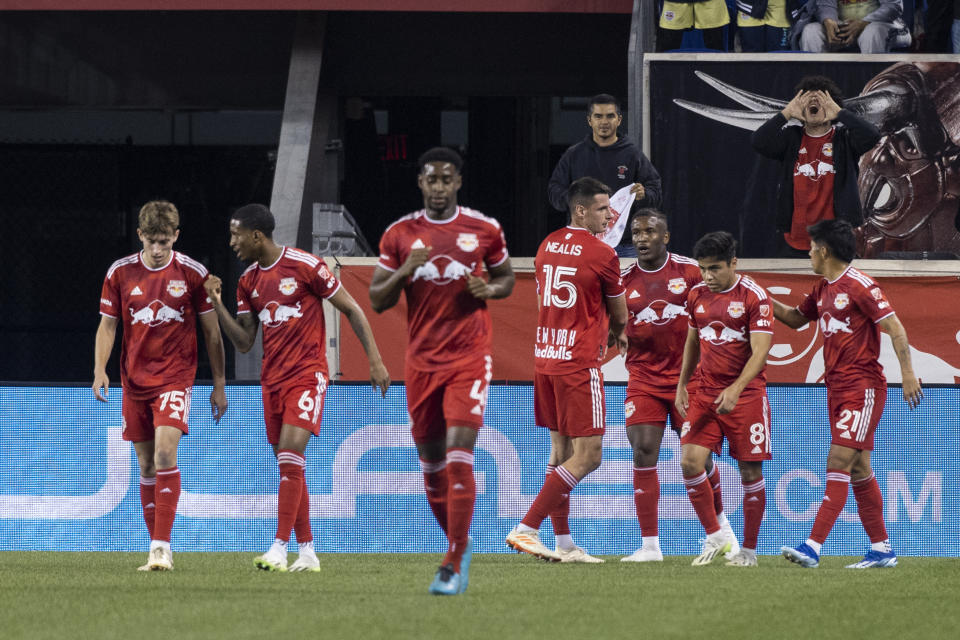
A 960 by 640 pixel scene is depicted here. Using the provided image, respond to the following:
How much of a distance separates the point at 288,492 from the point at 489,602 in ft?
7.11

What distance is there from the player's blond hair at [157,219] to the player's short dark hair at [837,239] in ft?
13.5

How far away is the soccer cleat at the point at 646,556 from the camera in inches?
374

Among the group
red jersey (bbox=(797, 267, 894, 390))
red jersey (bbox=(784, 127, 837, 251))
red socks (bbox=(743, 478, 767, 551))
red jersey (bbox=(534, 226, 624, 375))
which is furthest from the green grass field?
red jersey (bbox=(784, 127, 837, 251))

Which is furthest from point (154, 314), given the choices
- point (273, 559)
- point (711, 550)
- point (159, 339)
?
point (711, 550)

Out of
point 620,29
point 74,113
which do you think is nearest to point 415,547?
point 620,29

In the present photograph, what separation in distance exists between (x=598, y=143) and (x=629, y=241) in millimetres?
960

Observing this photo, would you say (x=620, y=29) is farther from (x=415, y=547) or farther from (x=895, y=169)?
(x=415, y=547)

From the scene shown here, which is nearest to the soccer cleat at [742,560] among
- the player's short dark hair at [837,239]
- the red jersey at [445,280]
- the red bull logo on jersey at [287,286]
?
the player's short dark hair at [837,239]

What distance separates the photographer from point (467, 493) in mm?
6656

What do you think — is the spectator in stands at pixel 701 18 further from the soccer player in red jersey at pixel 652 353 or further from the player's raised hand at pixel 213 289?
the player's raised hand at pixel 213 289

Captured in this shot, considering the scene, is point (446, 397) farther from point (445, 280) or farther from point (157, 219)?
point (157, 219)

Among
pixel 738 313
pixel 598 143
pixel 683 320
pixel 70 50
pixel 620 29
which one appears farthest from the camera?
pixel 70 50

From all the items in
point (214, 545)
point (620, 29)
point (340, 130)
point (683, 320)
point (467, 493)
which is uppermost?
point (620, 29)

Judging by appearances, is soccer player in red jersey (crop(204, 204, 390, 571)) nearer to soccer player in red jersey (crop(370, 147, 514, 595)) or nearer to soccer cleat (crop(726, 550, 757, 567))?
soccer player in red jersey (crop(370, 147, 514, 595))
